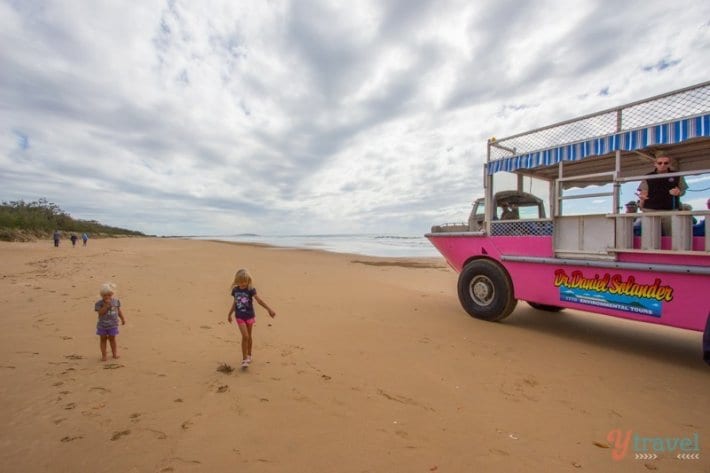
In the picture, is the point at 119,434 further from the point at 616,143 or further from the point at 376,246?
the point at 376,246

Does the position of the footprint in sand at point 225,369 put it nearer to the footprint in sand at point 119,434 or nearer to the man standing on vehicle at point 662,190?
the footprint in sand at point 119,434

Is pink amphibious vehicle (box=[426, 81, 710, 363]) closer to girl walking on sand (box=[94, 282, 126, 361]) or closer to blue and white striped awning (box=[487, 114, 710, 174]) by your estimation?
blue and white striped awning (box=[487, 114, 710, 174])

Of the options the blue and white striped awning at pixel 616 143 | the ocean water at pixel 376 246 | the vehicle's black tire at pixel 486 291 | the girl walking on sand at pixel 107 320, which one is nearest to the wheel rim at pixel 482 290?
the vehicle's black tire at pixel 486 291

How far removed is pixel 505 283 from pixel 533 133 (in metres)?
2.73

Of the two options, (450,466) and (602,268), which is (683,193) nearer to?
(602,268)

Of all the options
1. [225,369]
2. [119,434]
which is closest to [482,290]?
[225,369]

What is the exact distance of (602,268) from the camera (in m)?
5.20

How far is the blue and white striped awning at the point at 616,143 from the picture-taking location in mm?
4357

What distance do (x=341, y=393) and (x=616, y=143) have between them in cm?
521

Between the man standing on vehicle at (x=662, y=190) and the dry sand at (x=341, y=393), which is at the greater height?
the man standing on vehicle at (x=662, y=190)

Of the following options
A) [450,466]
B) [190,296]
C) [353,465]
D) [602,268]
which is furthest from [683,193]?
[190,296]

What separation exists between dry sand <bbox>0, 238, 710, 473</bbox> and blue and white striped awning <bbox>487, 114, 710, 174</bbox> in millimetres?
2959

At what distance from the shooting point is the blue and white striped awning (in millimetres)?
4357

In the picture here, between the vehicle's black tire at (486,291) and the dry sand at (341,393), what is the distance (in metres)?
0.28
